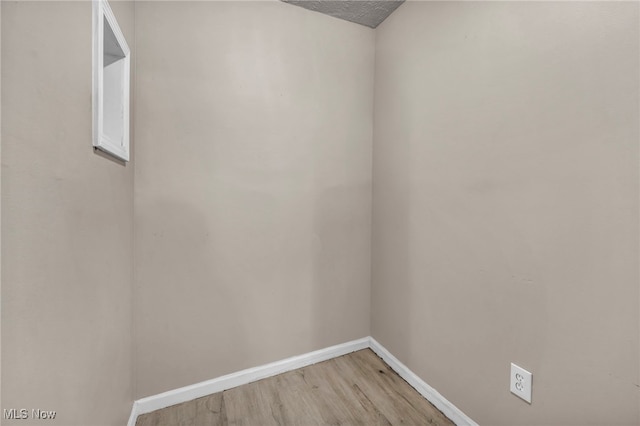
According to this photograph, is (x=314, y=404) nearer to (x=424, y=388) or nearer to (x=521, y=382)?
(x=424, y=388)

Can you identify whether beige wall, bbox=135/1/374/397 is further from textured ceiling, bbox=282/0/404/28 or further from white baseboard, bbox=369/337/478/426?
white baseboard, bbox=369/337/478/426

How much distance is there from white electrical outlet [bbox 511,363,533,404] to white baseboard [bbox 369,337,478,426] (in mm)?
332

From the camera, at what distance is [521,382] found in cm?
115

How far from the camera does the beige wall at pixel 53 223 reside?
519mm

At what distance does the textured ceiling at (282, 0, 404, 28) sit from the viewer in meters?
1.75

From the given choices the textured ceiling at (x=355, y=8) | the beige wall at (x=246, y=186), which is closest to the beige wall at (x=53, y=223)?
the beige wall at (x=246, y=186)

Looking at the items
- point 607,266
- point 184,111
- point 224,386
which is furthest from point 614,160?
point 224,386

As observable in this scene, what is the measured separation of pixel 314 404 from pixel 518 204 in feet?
4.64

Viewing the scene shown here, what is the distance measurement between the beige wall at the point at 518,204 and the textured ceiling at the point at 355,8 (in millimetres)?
100

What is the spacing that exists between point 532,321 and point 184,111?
188 cm

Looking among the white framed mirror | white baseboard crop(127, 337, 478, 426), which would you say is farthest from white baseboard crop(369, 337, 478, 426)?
the white framed mirror

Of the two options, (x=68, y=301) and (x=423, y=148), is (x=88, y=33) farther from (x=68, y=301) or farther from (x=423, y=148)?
(x=423, y=148)

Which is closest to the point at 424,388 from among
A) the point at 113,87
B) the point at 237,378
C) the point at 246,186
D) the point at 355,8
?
the point at 237,378

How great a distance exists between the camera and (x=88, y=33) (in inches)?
32.3
